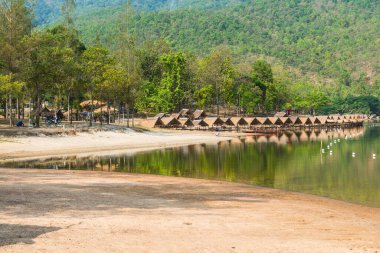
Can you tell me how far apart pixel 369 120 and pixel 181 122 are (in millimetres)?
116880

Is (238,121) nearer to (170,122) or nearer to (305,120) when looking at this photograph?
(170,122)

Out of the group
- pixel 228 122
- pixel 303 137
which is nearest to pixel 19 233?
pixel 303 137

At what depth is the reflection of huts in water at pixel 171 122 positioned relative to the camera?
9544cm

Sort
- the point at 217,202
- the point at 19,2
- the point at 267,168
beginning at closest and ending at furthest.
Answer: the point at 217,202 → the point at 267,168 → the point at 19,2

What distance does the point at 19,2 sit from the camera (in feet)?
220

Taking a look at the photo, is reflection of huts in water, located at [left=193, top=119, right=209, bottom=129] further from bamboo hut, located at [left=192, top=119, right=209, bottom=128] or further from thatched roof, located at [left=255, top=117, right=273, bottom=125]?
thatched roof, located at [left=255, top=117, right=273, bottom=125]

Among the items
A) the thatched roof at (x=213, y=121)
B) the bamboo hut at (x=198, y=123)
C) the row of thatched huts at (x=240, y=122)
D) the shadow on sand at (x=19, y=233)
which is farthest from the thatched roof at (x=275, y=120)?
the shadow on sand at (x=19, y=233)

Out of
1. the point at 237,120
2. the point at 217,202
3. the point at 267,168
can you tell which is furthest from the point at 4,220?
the point at 237,120

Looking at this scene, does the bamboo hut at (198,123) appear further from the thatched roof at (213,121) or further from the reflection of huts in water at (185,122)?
the thatched roof at (213,121)

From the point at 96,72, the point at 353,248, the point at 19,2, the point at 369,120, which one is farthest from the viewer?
the point at 369,120

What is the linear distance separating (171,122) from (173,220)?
81.1m

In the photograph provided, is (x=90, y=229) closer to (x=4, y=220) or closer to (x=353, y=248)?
(x=4, y=220)

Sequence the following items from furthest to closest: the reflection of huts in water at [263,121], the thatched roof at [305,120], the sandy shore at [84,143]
→ the thatched roof at [305,120] < the reflection of huts in water at [263,121] < the sandy shore at [84,143]

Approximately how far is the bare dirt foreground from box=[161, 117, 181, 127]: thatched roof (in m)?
70.1
